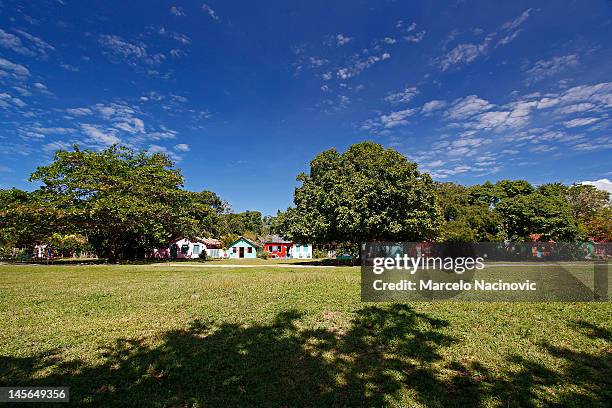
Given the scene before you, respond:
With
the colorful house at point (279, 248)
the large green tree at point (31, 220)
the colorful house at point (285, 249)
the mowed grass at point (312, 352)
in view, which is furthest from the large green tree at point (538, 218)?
the large green tree at point (31, 220)

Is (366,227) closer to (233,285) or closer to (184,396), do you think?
(233,285)

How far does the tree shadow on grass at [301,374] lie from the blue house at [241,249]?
50330 millimetres

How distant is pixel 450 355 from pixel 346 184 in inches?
847

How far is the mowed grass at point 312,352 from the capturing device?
4.64m

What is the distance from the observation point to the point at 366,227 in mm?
25781

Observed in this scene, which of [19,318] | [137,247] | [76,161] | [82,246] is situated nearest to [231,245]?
[137,247]

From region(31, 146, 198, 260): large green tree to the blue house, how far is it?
69.8 feet

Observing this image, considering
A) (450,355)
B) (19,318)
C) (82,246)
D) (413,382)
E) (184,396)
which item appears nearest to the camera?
(184,396)

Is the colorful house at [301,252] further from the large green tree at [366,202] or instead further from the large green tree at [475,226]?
the large green tree at [366,202]

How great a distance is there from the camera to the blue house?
56.6 m

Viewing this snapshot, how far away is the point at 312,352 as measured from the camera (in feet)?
20.2

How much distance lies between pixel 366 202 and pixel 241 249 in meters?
36.6

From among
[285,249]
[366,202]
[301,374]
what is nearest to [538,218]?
[366,202]

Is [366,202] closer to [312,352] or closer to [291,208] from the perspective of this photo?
[291,208]
